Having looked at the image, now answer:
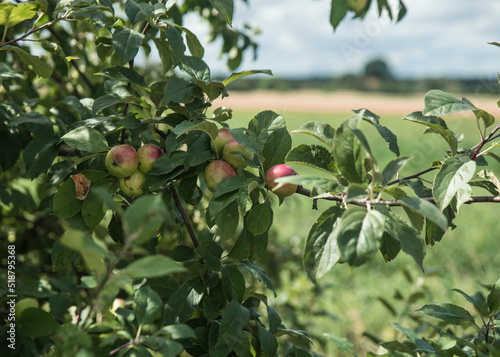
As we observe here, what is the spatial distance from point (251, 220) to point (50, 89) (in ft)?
4.23

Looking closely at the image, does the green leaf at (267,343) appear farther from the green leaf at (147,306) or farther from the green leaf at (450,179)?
the green leaf at (450,179)

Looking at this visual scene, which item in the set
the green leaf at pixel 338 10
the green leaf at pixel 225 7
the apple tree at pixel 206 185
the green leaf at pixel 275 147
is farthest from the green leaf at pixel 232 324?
the green leaf at pixel 338 10

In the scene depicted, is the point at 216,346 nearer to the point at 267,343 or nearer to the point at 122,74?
the point at 267,343

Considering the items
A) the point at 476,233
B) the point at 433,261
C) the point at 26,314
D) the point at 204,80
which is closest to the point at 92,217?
the point at 26,314

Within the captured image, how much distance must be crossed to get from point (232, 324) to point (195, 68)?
0.41 meters

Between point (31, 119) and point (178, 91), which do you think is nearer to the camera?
point (178, 91)

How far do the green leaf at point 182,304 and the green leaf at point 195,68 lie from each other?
0.34 metres

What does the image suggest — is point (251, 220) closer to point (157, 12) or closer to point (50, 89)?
point (157, 12)

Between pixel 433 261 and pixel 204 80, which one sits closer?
pixel 204 80

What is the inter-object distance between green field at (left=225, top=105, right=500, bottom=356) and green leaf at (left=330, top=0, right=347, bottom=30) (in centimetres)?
41

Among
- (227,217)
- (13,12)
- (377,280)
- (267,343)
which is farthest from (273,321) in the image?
(377,280)

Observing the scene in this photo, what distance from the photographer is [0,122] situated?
0.91 metres

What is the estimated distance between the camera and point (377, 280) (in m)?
3.53

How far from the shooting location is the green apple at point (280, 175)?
0.62 m
